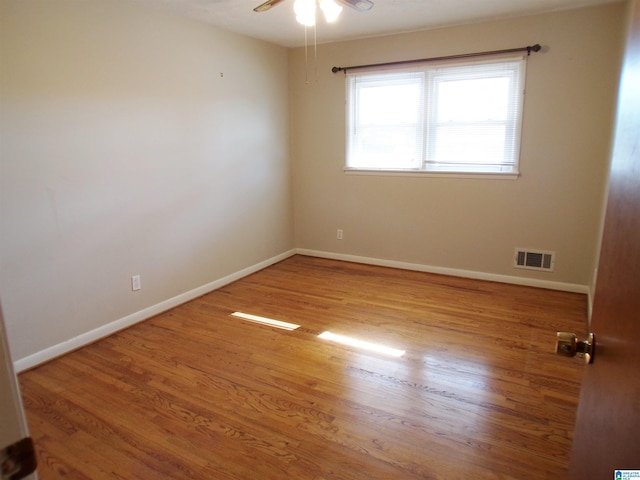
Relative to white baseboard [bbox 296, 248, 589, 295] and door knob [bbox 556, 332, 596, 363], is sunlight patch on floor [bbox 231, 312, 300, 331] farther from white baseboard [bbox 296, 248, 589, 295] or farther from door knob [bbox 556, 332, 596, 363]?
door knob [bbox 556, 332, 596, 363]

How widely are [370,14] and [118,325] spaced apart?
3324mm

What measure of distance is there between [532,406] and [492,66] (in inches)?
120

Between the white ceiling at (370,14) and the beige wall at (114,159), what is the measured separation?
8.6 inches

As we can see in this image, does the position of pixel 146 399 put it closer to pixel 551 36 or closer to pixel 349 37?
pixel 349 37

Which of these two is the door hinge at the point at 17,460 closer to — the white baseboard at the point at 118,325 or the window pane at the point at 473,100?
the white baseboard at the point at 118,325

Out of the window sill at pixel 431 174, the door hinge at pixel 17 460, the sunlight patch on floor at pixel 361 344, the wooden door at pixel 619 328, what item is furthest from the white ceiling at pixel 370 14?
the door hinge at pixel 17 460

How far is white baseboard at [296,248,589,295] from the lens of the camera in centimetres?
384

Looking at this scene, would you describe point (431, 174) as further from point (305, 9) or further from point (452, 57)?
point (305, 9)

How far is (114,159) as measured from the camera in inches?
118

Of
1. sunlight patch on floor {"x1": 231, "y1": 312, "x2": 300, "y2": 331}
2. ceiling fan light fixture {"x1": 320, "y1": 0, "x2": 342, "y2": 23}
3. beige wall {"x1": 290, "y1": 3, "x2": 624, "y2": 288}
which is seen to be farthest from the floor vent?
ceiling fan light fixture {"x1": 320, "y1": 0, "x2": 342, "y2": 23}

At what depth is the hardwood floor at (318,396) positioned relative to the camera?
1.80 meters

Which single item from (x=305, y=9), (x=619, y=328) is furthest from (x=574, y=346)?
(x=305, y=9)

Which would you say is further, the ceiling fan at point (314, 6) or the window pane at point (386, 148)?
the window pane at point (386, 148)

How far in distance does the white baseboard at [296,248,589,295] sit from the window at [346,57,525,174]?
1056 millimetres
